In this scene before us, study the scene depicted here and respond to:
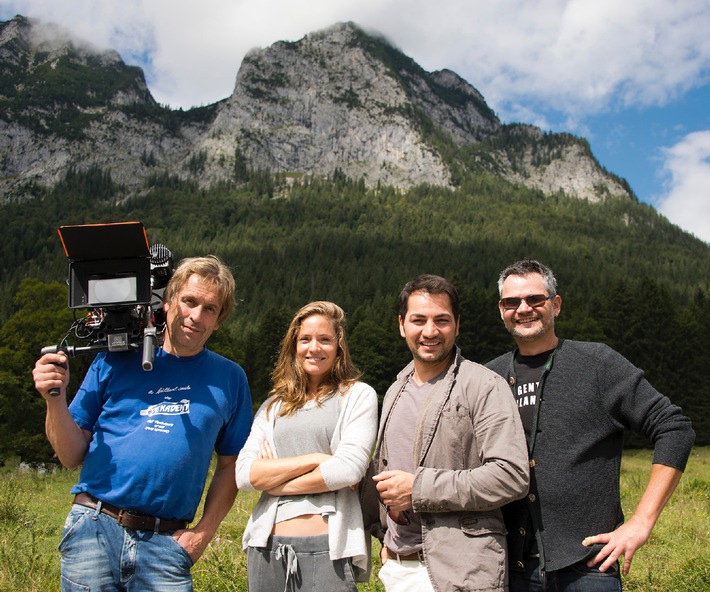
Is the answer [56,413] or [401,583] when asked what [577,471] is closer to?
[401,583]

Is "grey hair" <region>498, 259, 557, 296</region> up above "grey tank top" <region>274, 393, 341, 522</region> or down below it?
above

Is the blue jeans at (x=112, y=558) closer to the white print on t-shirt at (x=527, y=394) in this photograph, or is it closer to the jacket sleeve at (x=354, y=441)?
the jacket sleeve at (x=354, y=441)

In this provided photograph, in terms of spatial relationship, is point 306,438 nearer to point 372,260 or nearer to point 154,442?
point 154,442

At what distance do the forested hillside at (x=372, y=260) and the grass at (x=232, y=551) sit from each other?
3.71 meters

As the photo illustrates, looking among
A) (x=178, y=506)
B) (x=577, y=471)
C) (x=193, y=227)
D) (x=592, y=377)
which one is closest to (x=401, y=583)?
(x=577, y=471)

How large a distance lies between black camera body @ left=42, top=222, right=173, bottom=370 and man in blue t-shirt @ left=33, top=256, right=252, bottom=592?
0.26 m

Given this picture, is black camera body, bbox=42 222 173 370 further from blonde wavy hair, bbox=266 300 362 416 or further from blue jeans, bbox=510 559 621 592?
blue jeans, bbox=510 559 621 592

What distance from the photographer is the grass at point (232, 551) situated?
17.8 ft

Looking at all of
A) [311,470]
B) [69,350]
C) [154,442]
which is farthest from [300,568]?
[69,350]

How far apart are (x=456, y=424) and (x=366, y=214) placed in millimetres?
158113

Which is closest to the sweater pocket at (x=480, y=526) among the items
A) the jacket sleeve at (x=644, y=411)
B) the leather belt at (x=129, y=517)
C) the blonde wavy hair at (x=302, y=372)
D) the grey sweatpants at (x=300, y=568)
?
the grey sweatpants at (x=300, y=568)

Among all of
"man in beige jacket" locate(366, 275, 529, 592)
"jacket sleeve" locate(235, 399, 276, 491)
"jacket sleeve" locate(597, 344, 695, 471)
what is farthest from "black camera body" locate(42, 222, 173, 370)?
"jacket sleeve" locate(597, 344, 695, 471)

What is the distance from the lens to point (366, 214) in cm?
15925

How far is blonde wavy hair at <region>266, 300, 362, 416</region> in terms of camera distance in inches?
137
